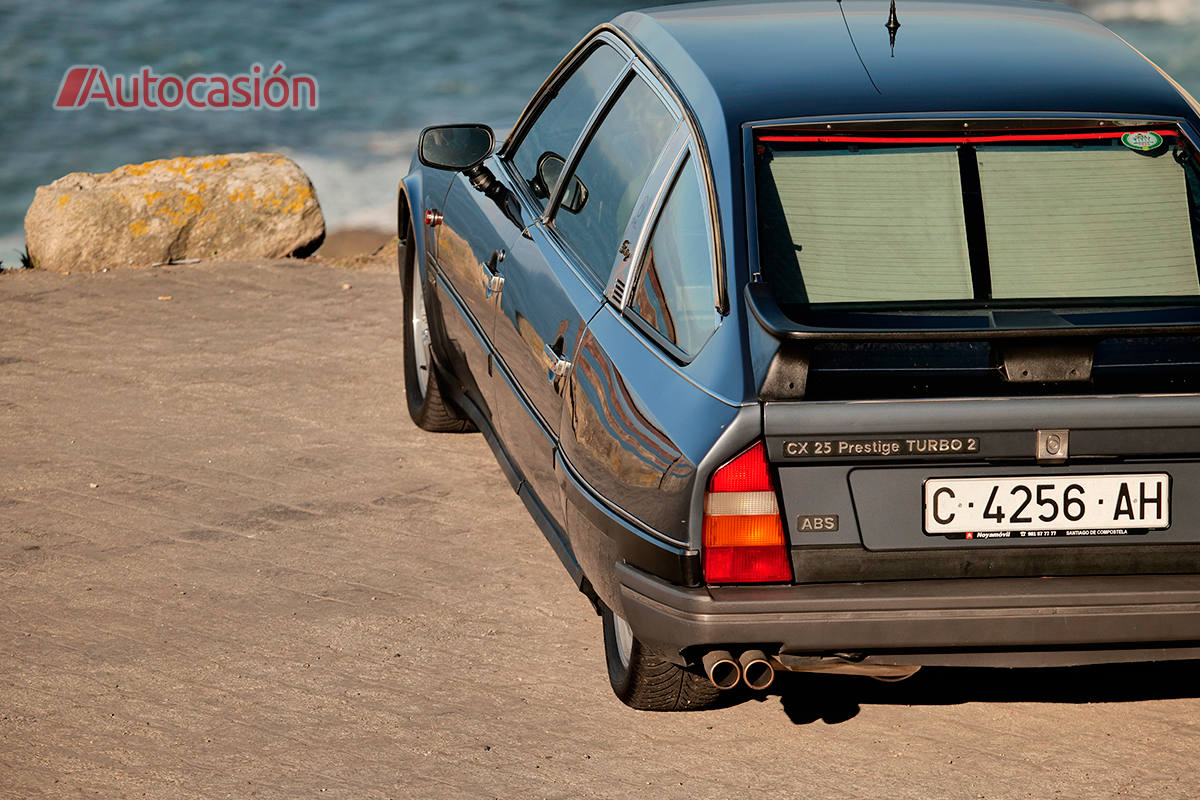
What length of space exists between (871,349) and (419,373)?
343 centimetres

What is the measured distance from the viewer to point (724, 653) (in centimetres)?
338

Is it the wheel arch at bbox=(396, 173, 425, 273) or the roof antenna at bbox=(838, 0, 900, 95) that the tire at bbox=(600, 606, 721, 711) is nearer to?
the roof antenna at bbox=(838, 0, 900, 95)

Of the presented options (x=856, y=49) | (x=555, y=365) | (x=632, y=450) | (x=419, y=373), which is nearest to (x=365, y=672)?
(x=555, y=365)

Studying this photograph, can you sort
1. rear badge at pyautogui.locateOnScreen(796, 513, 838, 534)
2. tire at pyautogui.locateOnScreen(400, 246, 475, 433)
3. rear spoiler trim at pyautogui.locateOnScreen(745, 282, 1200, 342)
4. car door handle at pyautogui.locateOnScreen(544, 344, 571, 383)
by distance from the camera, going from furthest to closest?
1. tire at pyautogui.locateOnScreen(400, 246, 475, 433)
2. car door handle at pyautogui.locateOnScreen(544, 344, 571, 383)
3. rear badge at pyautogui.locateOnScreen(796, 513, 838, 534)
4. rear spoiler trim at pyautogui.locateOnScreen(745, 282, 1200, 342)

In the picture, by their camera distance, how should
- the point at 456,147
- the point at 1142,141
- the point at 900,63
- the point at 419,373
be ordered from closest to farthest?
the point at 1142,141 → the point at 900,63 → the point at 456,147 → the point at 419,373

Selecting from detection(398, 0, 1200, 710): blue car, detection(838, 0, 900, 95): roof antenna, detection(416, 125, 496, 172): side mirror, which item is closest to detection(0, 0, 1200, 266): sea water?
detection(416, 125, 496, 172): side mirror

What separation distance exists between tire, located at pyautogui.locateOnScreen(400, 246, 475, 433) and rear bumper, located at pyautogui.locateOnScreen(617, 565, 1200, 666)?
2980 millimetres

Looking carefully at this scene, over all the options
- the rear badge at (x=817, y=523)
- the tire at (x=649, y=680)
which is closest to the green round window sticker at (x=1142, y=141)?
the rear badge at (x=817, y=523)

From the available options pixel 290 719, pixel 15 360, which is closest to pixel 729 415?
pixel 290 719

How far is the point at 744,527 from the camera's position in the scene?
327 centimetres

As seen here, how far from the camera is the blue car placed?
325 cm

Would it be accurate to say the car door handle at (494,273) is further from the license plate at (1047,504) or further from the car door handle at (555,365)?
the license plate at (1047,504)

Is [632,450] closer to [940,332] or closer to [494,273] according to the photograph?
[940,332]

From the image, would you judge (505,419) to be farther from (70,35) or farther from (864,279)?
(70,35)
